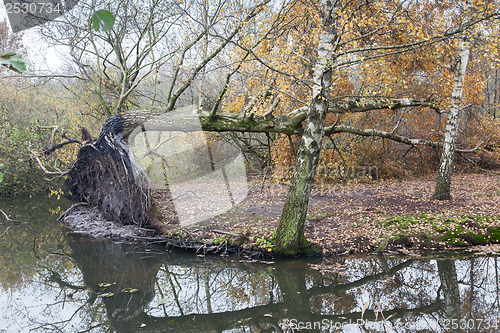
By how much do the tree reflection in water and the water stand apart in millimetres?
16

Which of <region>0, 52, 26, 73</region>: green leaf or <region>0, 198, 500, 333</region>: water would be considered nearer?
<region>0, 52, 26, 73</region>: green leaf

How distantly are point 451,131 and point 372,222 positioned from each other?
3140 millimetres

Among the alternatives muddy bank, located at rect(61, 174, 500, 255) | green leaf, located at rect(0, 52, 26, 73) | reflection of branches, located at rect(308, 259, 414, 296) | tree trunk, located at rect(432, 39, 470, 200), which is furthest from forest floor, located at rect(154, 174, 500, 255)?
green leaf, located at rect(0, 52, 26, 73)

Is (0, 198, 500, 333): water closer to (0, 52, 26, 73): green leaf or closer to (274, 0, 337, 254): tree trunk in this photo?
(274, 0, 337, 254): tree trunk

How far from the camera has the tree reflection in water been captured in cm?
475

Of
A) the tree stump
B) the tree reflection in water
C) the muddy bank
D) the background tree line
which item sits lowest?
the tree reflection in water

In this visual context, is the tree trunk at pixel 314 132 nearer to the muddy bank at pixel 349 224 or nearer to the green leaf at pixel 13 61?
the muddy bank at pixel 349 224

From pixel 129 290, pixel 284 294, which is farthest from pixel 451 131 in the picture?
pixel 129 290

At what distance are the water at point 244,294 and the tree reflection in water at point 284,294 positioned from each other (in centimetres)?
2

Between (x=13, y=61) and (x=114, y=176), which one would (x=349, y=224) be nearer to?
(x=114, y=176)

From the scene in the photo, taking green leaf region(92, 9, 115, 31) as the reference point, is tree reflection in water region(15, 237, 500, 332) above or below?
below

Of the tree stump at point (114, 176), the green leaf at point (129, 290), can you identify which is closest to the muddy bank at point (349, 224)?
the tree stump at point (114, 176)

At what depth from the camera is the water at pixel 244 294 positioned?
474cm

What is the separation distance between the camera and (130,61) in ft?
46.1
